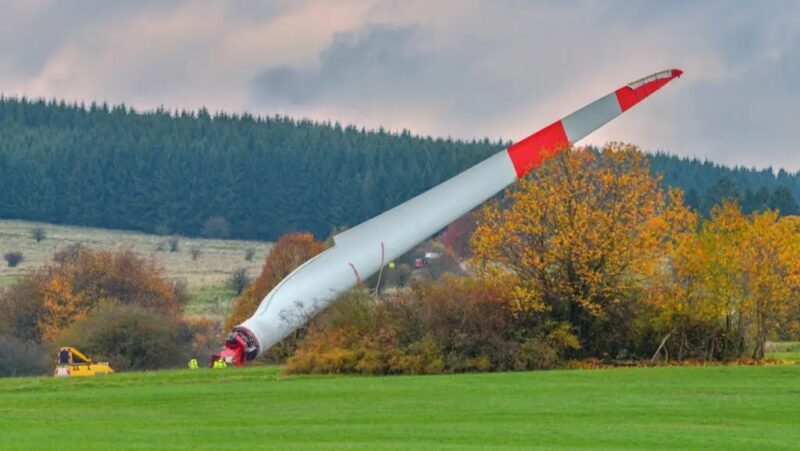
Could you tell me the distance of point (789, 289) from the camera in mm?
38594

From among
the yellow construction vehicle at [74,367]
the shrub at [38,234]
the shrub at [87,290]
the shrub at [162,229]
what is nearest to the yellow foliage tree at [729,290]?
the yellow construction vehicle at [74,367]

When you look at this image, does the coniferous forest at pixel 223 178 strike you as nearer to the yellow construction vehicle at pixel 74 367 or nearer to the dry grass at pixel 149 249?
the dry grass at pixel 149 249

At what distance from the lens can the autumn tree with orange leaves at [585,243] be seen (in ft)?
125

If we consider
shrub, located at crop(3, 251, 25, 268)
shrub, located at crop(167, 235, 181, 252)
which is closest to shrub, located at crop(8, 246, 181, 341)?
shrub, located at crop(3, 251, 25, 268)

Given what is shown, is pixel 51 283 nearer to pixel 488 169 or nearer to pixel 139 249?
pixel 488 169

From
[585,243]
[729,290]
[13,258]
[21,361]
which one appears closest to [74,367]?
[21,361]

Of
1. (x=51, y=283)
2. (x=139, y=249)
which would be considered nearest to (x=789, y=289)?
(x=51, y=283)

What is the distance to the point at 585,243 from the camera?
38.2 metres

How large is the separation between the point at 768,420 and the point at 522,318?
13.0 metres

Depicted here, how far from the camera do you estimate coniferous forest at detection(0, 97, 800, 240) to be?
146 m

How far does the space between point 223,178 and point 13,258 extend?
43.2 m

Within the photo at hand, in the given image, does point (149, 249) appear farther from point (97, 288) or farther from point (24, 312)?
point (24, 312)

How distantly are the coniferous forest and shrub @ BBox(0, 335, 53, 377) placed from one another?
89.0 meters

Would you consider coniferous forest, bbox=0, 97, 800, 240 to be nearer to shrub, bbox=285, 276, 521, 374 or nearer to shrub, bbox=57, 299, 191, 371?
shrub, bbox=57, 299, 191, 371
